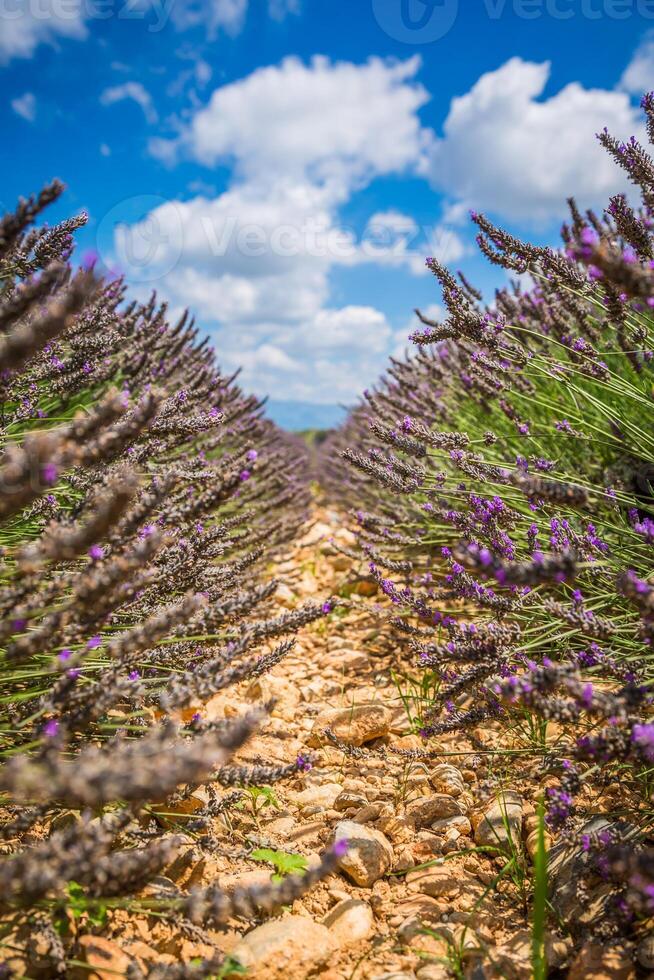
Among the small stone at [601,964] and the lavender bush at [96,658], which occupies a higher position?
the lavender bush at [96,658]

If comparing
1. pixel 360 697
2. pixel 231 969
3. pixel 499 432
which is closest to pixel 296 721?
pixel 360 697

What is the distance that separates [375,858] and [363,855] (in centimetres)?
4

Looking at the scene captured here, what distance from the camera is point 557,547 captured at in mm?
1647

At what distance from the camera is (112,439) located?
0.95 m

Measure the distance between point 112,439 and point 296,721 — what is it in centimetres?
171

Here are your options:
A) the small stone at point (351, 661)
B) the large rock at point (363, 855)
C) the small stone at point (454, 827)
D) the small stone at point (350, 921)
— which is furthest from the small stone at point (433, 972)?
the small stone at point (351, 661)

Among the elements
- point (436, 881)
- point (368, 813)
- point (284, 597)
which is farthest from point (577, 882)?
point (284, 597)

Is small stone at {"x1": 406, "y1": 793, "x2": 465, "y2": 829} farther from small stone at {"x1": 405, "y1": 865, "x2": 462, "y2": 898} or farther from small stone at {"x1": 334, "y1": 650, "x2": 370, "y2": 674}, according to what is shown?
small stone at {"x1": 334, "y1": 650, "x2": 370, "y2": 674}

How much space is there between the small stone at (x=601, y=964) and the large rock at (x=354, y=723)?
3.35 ft

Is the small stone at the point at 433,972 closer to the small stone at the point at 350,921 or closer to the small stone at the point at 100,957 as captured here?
the small stone at the point at 350,921

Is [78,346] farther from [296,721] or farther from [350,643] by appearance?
[350,643]

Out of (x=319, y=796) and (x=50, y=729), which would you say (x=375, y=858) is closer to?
(x=319, y=796)

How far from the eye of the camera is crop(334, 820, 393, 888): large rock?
1412mm

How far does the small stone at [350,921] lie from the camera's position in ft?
4.04
